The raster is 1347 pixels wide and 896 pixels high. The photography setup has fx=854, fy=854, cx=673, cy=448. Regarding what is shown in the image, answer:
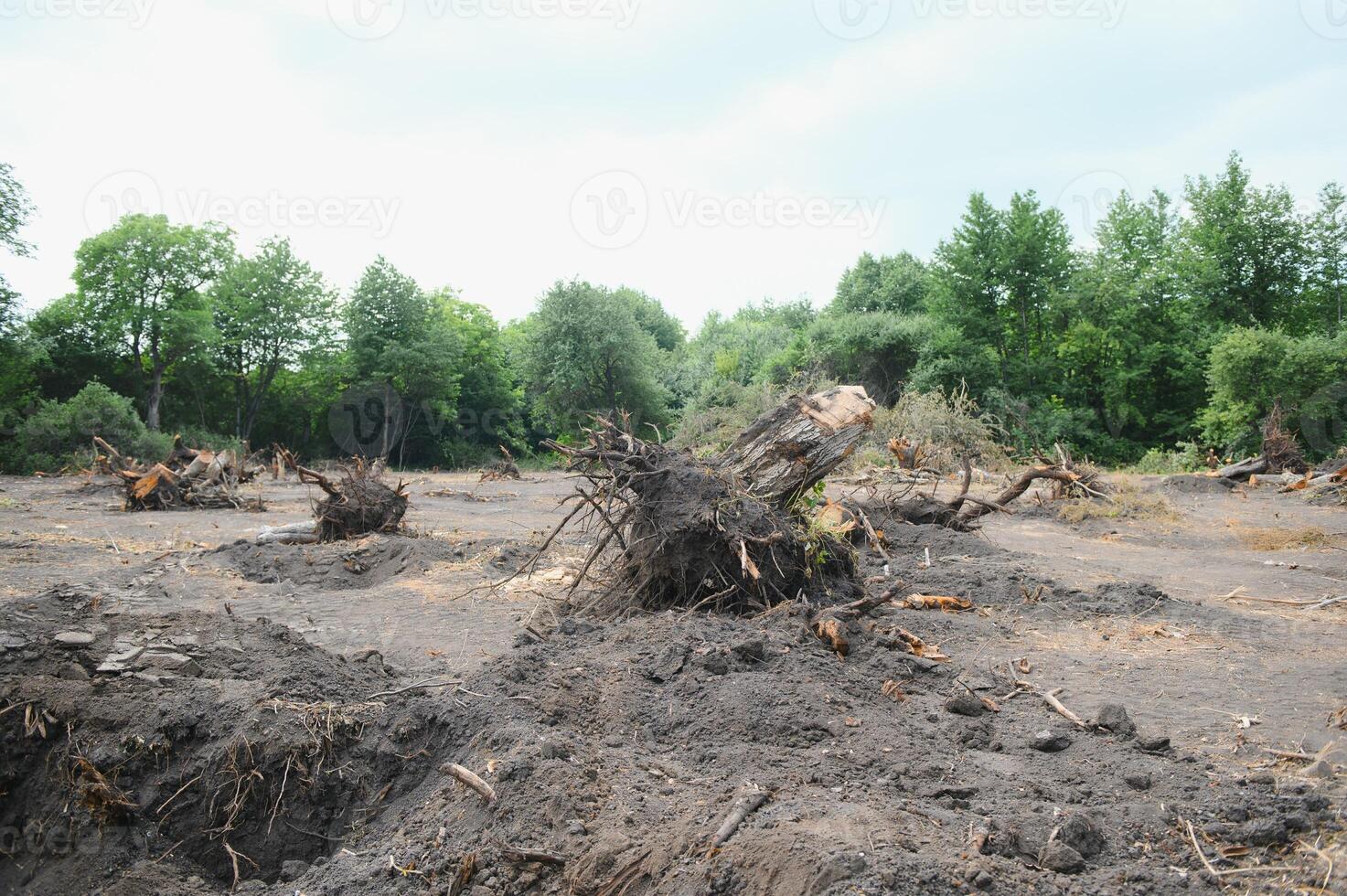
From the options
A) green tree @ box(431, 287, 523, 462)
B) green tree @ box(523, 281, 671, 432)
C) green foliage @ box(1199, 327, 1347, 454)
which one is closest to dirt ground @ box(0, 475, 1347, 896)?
green foliage @ box(1199, 327, 1347, 454)

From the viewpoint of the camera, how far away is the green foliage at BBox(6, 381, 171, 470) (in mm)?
24516

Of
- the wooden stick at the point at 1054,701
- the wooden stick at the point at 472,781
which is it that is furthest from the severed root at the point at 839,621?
the wooden stick at the point at 472,781

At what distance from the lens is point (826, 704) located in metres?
4.25

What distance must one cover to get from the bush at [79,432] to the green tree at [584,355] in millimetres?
15111

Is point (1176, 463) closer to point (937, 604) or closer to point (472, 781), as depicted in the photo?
point (937, 604)

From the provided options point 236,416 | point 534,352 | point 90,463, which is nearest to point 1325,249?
point 534,352

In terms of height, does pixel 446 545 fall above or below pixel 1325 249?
below

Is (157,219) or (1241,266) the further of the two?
(157,219)

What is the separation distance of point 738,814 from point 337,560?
7671mm

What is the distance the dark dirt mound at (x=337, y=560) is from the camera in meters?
8.95

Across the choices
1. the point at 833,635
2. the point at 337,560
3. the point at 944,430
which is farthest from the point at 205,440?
the point at 833,635

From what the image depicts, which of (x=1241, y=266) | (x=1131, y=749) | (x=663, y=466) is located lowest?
(x=1131, y=749)

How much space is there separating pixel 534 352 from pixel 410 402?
238 inches

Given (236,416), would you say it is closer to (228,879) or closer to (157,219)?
(157,219)
